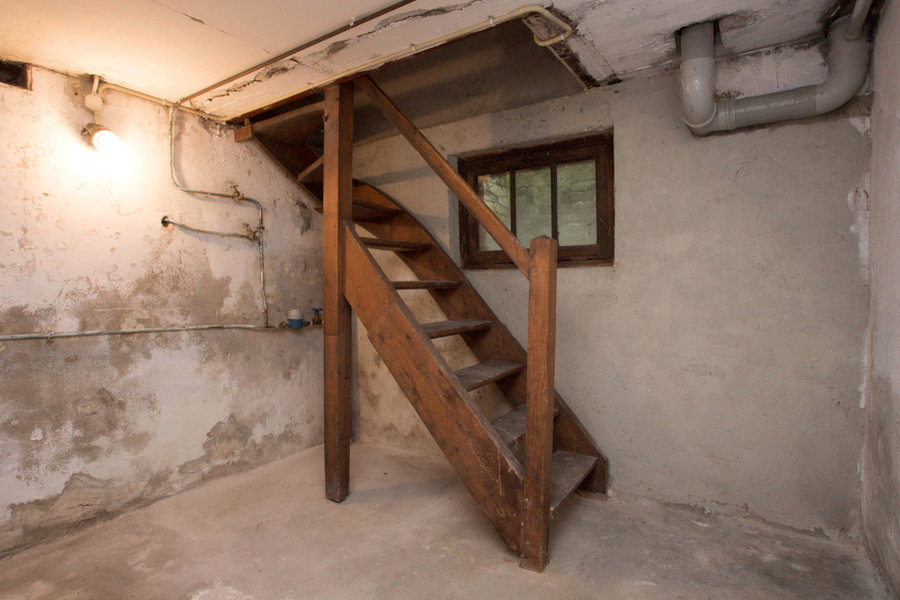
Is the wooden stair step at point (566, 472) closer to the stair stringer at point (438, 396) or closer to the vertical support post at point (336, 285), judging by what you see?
the stair stringer at point (438, 396)

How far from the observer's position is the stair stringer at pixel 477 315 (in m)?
2.32

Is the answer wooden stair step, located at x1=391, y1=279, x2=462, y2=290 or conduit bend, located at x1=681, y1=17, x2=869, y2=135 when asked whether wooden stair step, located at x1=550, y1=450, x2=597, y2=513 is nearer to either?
wooden stair step, located at x1=391, y1=279, x2=462, y2=290

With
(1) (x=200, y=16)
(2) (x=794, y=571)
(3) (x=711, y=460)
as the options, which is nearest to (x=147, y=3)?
(1) (x=200, y=16)

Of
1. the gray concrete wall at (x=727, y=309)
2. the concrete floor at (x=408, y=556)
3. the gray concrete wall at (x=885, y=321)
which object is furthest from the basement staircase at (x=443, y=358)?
the gray concrete wall at (x=885, y=321)

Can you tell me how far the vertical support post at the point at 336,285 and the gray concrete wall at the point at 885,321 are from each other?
2148 millimetres

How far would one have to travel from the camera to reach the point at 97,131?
81.9 inches

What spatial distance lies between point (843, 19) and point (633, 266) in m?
1.19

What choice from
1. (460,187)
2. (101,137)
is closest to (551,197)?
(460,187)

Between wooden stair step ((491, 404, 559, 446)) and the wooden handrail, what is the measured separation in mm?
716

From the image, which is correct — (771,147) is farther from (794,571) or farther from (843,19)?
(794,571)

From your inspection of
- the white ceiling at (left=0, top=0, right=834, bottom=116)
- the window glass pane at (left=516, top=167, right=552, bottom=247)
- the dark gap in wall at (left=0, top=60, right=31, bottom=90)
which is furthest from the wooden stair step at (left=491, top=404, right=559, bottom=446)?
the dark gap in wall at (left=0, top=60, right=31, bottom=90)

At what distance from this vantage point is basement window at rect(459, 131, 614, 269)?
2.35 m

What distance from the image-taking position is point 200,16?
1.62 metres

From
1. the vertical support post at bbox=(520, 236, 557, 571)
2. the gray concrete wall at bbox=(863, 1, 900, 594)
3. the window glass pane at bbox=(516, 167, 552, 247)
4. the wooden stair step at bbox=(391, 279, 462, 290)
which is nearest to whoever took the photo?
the gray concrete wall at bbox=(863, 1, 900, 594)
